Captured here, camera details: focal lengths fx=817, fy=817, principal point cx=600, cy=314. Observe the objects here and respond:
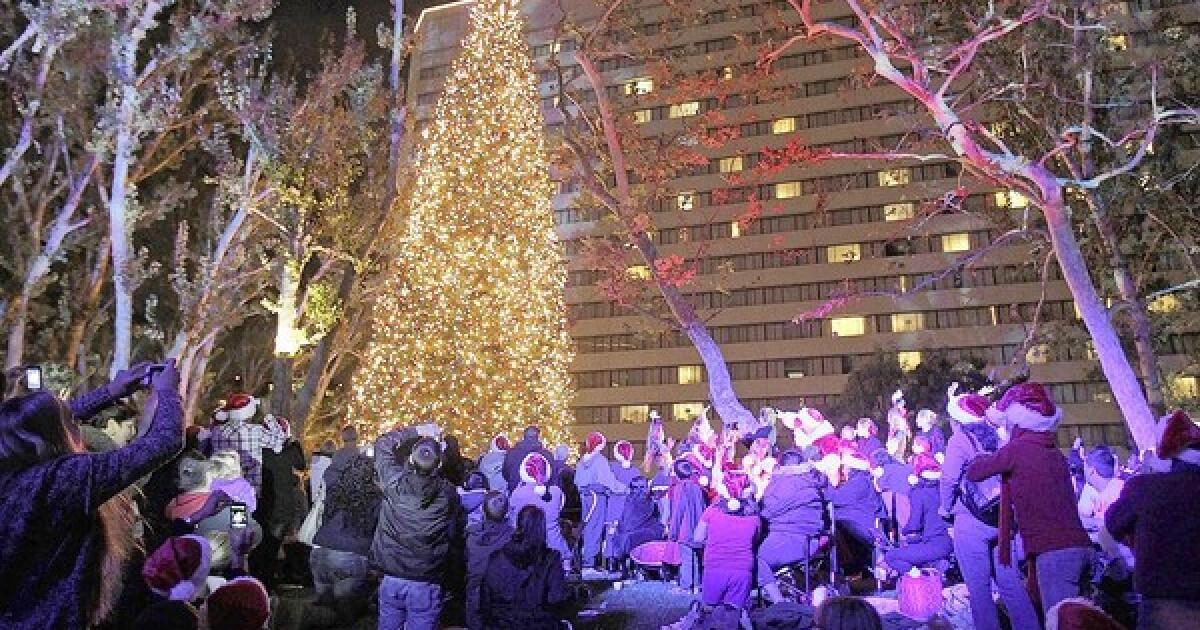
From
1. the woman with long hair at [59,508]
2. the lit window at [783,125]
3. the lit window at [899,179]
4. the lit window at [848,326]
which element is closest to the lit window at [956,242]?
the lit window at [899,179]

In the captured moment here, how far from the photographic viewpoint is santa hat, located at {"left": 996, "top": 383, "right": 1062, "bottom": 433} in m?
4.63

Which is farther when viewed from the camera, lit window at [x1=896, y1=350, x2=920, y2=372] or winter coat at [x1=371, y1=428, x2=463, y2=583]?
lit window at [x1=896, y1=350, x2=920, y2=372]

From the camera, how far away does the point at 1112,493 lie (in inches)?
299

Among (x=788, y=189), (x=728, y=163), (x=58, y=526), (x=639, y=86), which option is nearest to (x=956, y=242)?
(x=788, y=189)

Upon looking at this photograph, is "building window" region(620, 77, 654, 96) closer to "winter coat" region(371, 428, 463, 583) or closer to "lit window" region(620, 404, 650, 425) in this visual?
"lit window" region(620, 404, 650, 425)

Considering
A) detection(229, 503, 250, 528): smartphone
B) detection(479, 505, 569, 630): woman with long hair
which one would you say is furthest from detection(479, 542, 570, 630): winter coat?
detection(229, 503, 250, 528): smartphone

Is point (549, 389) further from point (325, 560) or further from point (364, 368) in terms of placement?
point (325, 560)

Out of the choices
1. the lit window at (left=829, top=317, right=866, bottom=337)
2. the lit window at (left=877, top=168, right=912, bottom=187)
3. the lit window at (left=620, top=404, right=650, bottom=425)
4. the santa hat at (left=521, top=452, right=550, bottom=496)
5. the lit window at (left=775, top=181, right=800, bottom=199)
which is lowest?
the santa hat at (left=521, top=452, right=550, bottom=496)

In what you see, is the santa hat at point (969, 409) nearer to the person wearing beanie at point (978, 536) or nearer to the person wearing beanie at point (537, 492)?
the person wearing beanie at point (978, 536)

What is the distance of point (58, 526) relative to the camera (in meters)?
2.31

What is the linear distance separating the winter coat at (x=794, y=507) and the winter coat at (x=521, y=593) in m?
2.86

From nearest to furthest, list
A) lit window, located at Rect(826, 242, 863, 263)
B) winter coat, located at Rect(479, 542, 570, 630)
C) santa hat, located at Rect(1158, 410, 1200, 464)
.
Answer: santa hat, located at Rect(1158, 410, 1200, 464) < winter coat, located at Rect(479, 542, 570, 630) < lit window, located at Rect(826, 242, 863, 263)

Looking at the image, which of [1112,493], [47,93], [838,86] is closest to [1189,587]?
[1112,493]

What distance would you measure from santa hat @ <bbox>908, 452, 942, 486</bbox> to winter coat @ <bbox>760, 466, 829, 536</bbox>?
115 centimetres
